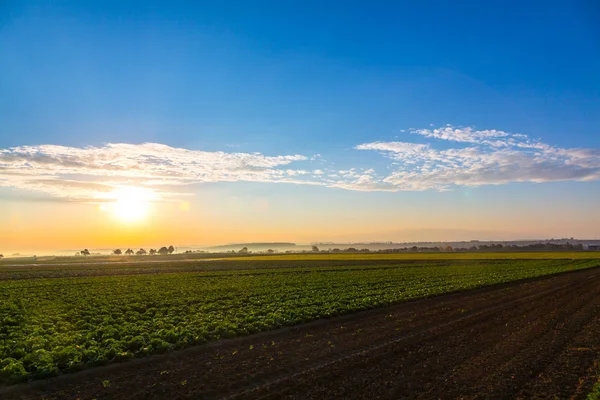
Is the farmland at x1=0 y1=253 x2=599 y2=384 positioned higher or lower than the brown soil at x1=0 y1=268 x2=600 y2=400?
higher

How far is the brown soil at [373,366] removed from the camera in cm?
1105

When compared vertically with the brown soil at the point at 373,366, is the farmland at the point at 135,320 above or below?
above

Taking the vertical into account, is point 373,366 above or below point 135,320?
below

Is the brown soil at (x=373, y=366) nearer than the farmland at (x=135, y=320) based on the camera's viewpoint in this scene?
Yes

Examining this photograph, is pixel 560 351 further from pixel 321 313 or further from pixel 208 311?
pixel 208 311

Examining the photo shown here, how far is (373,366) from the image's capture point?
13078 millimetres

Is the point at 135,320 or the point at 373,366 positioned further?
the point at 135,320

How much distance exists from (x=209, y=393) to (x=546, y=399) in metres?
8.81

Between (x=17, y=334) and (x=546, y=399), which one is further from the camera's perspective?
(x=17, y=334)

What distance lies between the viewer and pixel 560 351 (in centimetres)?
1459

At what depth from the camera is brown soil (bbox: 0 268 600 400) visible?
1105 centimetres

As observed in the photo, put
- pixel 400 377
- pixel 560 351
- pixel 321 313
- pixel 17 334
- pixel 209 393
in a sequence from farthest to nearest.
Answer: pixel 321 313, pixel 17 334, pixel 560 351, pixel 400 377, pixel 209 393

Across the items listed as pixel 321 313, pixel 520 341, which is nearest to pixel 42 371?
pixel 321 313

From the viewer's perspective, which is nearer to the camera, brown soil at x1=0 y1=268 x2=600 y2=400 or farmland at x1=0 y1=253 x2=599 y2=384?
brown soil at x1=0 y1=268 x2=600 y2=400
